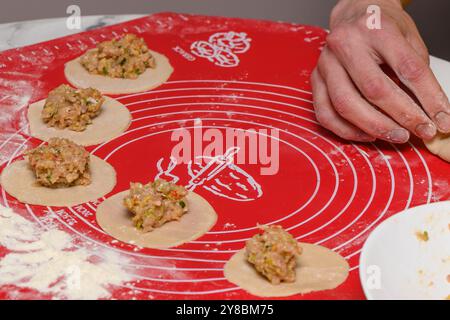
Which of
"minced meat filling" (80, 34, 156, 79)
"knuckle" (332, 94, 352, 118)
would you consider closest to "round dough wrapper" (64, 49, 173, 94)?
"minced meat filling" (80, 34, 156, 79)

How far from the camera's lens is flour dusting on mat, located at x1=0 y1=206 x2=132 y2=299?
2.04m

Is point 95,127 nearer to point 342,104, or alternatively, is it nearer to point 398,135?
point 342,104

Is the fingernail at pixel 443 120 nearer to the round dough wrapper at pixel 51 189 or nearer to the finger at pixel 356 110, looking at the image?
the finger at pixel 356 110

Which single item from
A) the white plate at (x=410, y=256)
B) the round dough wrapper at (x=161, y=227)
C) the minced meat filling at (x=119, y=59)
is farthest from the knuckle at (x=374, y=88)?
the minced meat filling at (x=119, y=59)

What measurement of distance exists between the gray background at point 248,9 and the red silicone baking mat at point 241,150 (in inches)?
72.7

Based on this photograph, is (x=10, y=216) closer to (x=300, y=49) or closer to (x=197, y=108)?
(x=197, y=108)

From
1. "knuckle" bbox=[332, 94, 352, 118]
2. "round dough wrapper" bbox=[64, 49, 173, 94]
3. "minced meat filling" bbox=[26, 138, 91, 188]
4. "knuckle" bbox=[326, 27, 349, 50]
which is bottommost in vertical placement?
"round dough wrapper" bbox=[64, 49, 173, 94]

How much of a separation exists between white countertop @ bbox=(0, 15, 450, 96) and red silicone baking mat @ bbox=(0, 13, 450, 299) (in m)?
0.10

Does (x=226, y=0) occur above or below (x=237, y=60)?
below

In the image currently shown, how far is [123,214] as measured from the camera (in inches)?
92.5

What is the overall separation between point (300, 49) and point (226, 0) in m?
2.28

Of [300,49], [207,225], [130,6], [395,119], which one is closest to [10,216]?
[207,225]

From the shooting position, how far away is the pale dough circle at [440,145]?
2.64 meters

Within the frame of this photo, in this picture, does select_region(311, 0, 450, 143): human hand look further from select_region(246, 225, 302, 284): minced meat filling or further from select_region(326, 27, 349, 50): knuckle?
select_region(246, 225, 302, 284): minced meat filling
